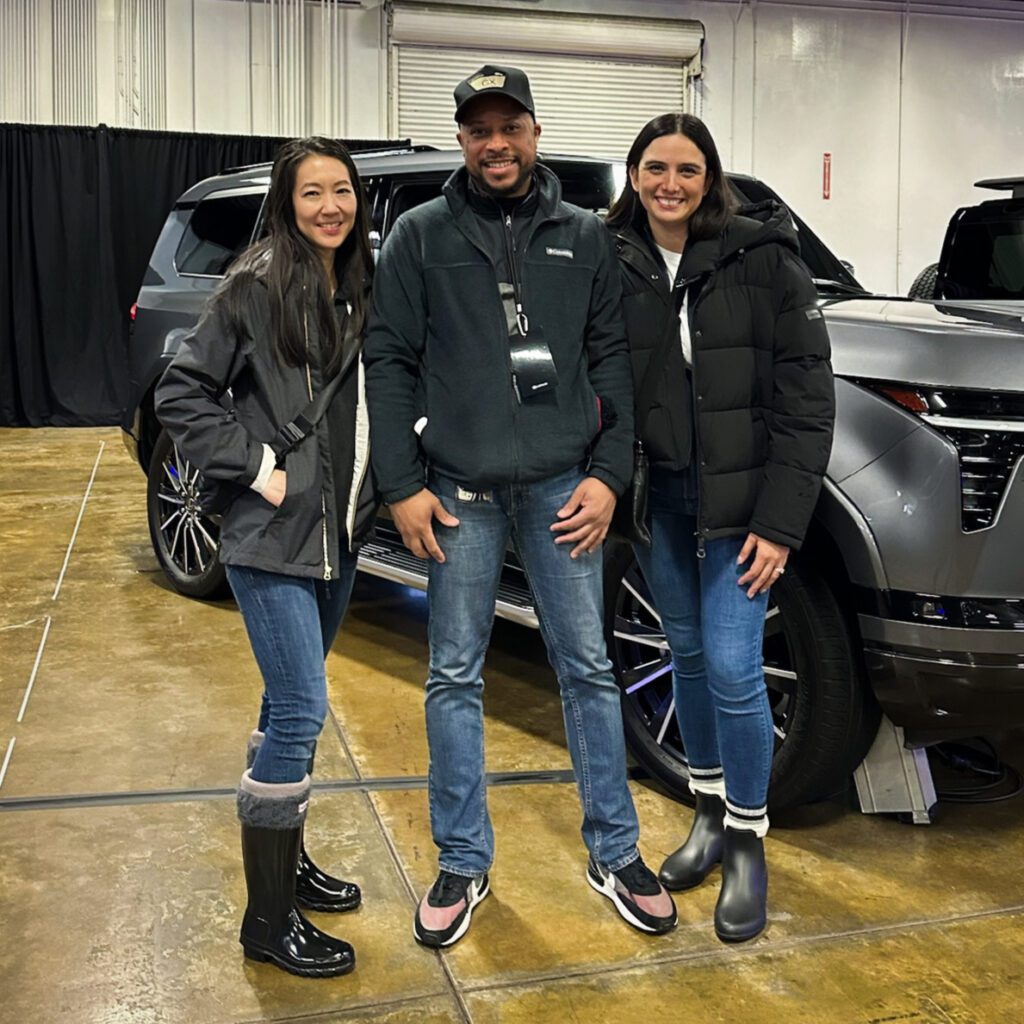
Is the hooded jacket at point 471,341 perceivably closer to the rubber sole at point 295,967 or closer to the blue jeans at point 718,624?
the blue jeans at point 718,624

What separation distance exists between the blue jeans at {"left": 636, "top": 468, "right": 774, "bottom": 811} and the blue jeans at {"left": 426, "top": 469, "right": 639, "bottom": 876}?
19cm

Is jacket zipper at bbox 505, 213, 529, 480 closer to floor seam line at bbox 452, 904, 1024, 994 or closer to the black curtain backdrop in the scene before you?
floor seam line at bbox 452, 904, 1024, 994

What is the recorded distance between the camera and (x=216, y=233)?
5.14 metres

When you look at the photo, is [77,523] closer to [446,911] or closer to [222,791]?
[222,791]

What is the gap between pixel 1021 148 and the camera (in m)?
12.8

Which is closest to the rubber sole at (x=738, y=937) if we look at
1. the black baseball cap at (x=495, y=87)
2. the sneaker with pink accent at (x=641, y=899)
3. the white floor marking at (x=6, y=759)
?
the sneaker with pink accent at (x=641, y=899)

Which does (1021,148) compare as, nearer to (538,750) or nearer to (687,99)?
(687,99)

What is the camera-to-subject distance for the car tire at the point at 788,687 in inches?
109

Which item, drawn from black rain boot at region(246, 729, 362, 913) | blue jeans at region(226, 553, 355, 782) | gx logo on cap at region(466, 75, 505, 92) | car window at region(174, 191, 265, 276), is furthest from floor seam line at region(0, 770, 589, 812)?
car window at region(174, 191, 265, 276)

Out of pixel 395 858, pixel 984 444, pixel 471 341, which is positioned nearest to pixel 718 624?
pixel 984 444

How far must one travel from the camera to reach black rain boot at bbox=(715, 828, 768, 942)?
251 cm

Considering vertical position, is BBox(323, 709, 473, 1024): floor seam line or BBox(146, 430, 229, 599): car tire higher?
BBox(146, 430, 229, 599): car tire

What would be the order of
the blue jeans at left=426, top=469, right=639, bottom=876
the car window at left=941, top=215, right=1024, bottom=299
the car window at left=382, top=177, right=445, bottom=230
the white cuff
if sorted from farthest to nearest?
the car window at left=941, top=215, right=1024, bottom=299, the car window at left=382, top=177, right=445, bottom=230, the blue jeans at left=426, top=469, right=639, bottom=876, the white cuff

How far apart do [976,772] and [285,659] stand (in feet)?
6.64
